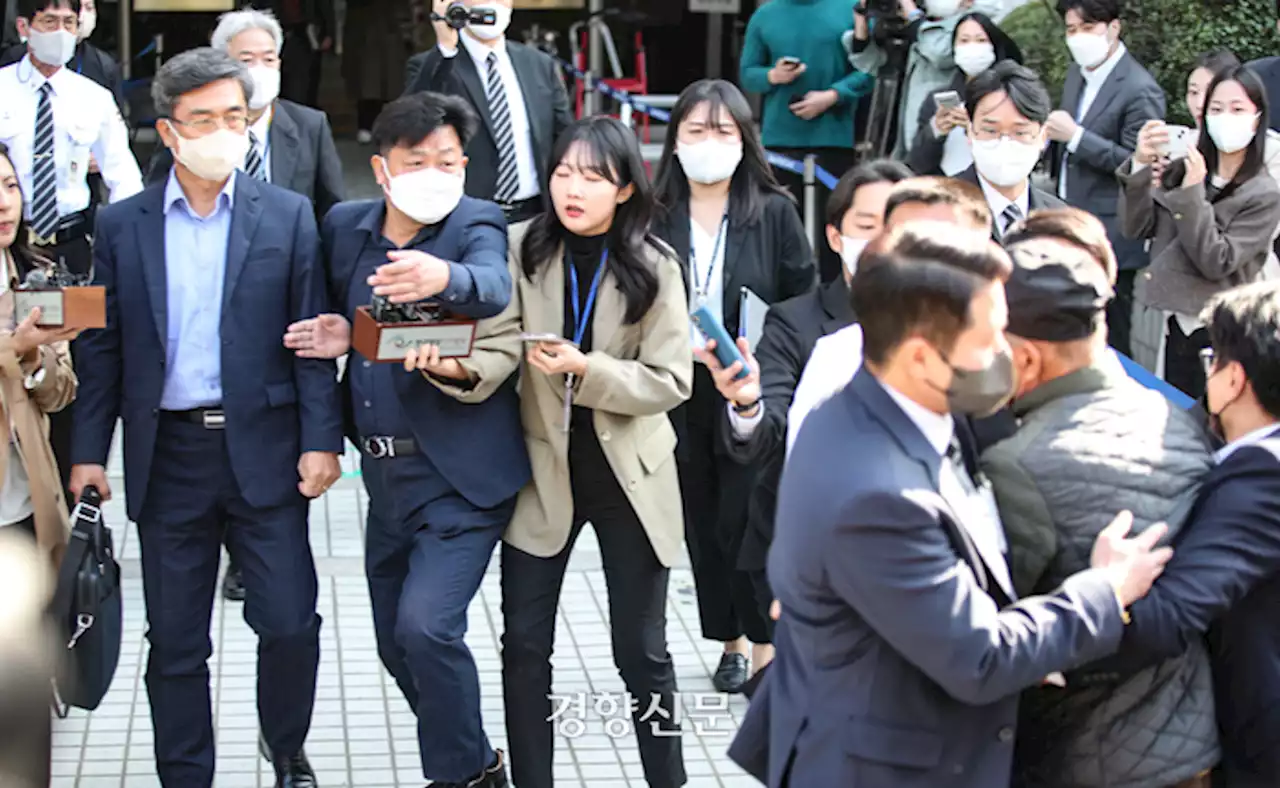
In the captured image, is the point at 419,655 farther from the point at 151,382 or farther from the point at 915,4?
the point at 915,4

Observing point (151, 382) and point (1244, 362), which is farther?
point (151, 382)

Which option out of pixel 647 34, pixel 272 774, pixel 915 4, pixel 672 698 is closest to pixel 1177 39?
pixel 915 4

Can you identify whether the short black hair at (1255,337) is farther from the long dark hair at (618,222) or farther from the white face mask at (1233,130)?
the white face mask at (1233,130)

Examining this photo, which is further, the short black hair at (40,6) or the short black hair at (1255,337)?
the short black hair at (40,6)

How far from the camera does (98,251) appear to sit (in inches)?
190

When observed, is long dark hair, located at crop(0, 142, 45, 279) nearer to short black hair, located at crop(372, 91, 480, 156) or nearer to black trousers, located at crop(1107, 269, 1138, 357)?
short black hair, located at crop(372, 91, 480, 156)

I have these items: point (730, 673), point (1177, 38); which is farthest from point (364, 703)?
point (1177, 38)

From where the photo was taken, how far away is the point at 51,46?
23.3 feet

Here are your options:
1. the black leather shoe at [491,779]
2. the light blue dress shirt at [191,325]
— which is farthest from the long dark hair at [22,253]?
the black leather shoe at [491,779]

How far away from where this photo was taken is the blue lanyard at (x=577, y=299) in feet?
16.0

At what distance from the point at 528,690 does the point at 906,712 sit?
6.65 feet

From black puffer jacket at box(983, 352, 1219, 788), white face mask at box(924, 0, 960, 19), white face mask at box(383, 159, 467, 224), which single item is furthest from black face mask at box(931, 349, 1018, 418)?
white face mask at box(924, 0, 960, 19)

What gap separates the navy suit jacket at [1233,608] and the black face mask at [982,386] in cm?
46

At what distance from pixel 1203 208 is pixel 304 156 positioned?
318 centimetres
